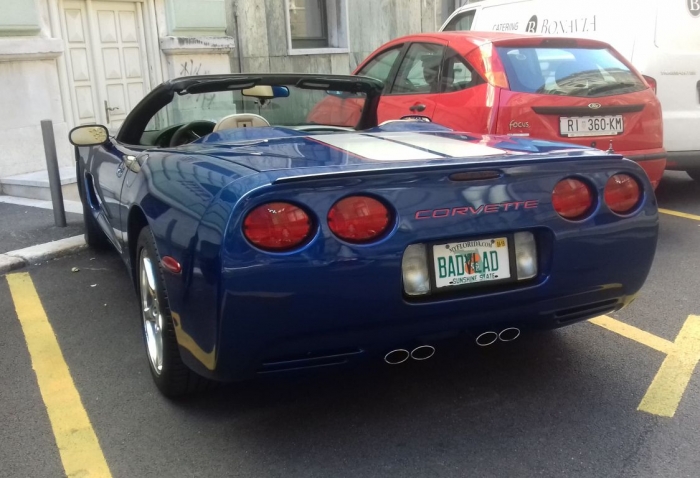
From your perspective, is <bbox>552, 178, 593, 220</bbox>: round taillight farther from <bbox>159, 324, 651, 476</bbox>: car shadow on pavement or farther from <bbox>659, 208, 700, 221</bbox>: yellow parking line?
<bbox>659, 208, 700, 221</bbox>: yellow parking line

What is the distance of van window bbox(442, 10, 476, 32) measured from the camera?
29.5 feet

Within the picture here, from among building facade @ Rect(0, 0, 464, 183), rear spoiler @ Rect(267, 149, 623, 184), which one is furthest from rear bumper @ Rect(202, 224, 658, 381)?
building facade @ Rect(0, 0, 464, 183)

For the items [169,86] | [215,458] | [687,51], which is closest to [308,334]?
[215,458]

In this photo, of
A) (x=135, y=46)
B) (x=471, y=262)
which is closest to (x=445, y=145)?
(x=471, y=262)

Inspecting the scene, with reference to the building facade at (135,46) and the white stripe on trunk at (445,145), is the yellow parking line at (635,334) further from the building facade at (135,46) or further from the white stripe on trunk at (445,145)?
the building facade at (135,46)

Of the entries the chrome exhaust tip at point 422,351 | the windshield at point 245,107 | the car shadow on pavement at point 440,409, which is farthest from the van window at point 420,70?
the chrome exhaust tip at point 422,351

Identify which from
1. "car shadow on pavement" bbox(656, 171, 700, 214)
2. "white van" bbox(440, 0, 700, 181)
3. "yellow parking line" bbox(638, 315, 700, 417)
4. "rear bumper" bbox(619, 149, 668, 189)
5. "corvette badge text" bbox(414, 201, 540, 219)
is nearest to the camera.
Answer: "corvette badge text" bbox(414, 201, 540, 219)

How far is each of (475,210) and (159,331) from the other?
1400 mm

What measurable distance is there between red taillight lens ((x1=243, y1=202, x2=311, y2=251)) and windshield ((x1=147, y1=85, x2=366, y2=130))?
5.08 feet

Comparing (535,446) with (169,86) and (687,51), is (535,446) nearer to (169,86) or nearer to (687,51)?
(169,86)

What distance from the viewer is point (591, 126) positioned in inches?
210

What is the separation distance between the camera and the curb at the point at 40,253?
5.47m

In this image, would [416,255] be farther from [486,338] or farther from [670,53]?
[670,53]

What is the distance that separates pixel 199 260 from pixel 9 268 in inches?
136
